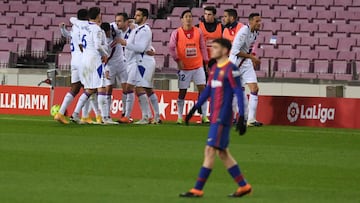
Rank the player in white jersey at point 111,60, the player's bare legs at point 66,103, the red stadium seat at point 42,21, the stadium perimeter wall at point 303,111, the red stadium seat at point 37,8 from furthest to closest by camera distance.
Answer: the red stadium seat at point 37,8 → the red stadium seat at point 42,21 → the stadium perimeter wall at point 303,111 → the player in white jersey at point 111,60 → the player's bare legs at point 66,103

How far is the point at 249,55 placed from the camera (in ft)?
68.5

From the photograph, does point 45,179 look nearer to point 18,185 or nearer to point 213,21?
point 18,185

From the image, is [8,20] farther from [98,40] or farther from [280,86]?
[98,40]

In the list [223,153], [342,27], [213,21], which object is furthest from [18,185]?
[342,27]

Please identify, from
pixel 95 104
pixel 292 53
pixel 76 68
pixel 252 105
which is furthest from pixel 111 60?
pixel 292 53

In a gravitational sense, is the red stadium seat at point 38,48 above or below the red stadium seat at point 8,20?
below

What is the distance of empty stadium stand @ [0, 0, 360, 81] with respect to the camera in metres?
29.9

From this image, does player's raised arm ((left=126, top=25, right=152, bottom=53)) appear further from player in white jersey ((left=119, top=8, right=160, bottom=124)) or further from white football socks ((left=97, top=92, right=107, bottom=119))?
white football socks ((left=97, top=92, right=107, bottom=119))

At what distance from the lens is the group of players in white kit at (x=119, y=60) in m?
20.2

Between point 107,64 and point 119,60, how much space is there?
0.29m

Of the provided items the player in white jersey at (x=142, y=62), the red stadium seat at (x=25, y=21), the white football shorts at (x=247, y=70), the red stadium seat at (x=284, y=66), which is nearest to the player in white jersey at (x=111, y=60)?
the player in white jersey at (x=142, y=62)

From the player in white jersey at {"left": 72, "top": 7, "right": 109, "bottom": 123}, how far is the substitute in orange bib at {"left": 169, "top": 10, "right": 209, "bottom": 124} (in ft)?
5.72

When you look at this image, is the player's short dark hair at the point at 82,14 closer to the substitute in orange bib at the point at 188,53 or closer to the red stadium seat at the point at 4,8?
the substitute in orange bib at the point at 188,53

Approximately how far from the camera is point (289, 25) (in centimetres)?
3247
